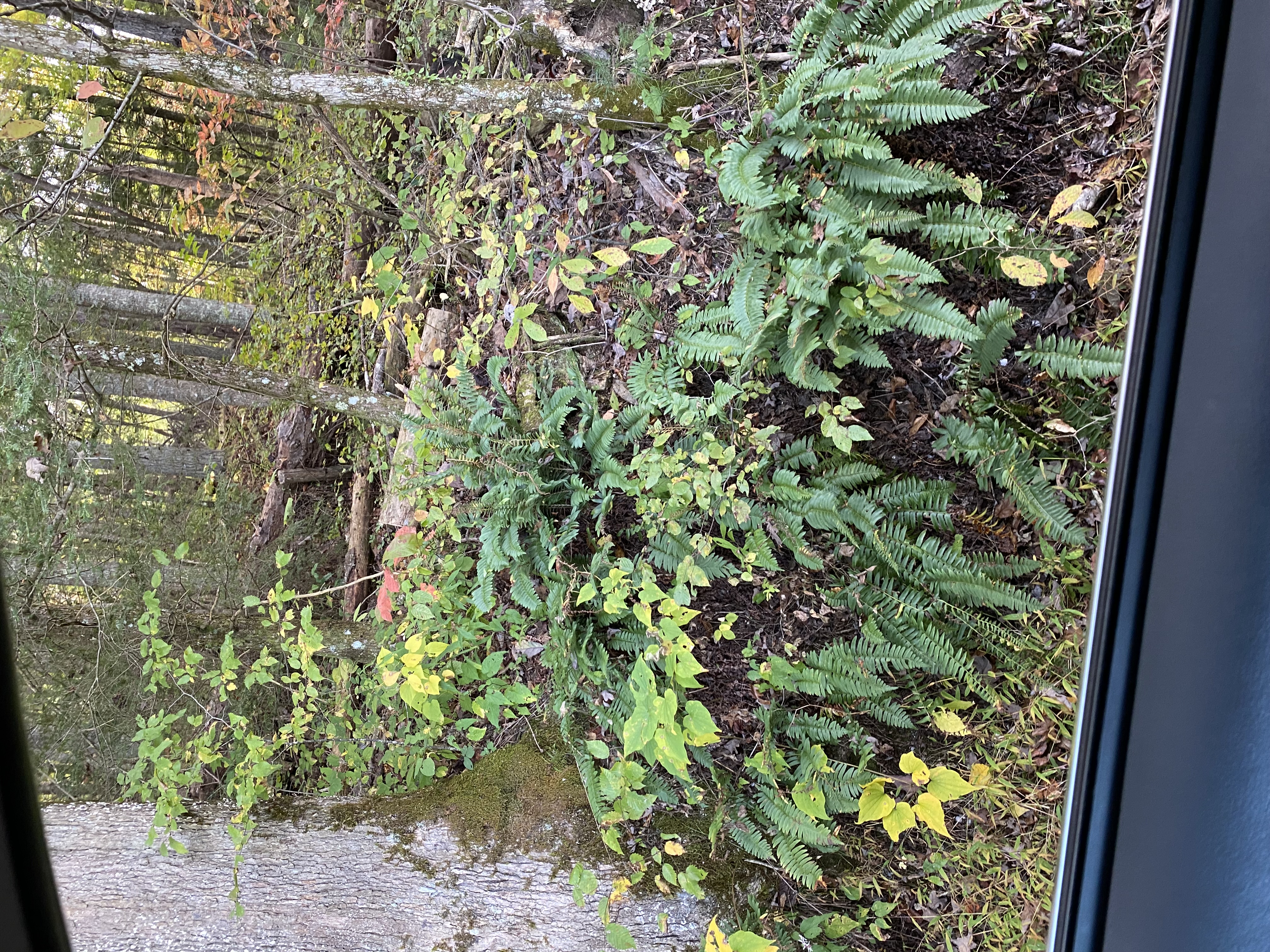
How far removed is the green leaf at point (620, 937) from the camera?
9.16ft

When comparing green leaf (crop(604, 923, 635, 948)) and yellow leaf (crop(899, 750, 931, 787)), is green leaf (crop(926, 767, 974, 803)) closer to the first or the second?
yellow leaf (crop(899, 750, 931, 787))

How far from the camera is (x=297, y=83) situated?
10.3ft

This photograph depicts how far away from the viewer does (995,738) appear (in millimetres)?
2883

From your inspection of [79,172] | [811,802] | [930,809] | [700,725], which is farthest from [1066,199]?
[79,172]

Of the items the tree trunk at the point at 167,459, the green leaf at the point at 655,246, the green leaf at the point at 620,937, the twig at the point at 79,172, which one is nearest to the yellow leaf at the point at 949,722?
the green leaf at the point at 620,937

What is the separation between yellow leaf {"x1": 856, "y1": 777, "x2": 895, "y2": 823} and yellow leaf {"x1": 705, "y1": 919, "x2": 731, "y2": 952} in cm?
81

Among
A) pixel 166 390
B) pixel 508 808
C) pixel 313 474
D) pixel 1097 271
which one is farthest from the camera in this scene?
pixel 313 474

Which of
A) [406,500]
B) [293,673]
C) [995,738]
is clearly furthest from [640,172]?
[293,673]

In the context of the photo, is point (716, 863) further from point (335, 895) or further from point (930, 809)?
point (335, 895)

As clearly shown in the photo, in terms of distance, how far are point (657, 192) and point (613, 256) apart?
0.52m

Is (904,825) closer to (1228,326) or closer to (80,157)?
(1228,326)

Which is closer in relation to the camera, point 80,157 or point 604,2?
point 604,2

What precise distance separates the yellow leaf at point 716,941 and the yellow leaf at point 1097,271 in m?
3.08

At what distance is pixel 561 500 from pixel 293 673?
3485 mm
